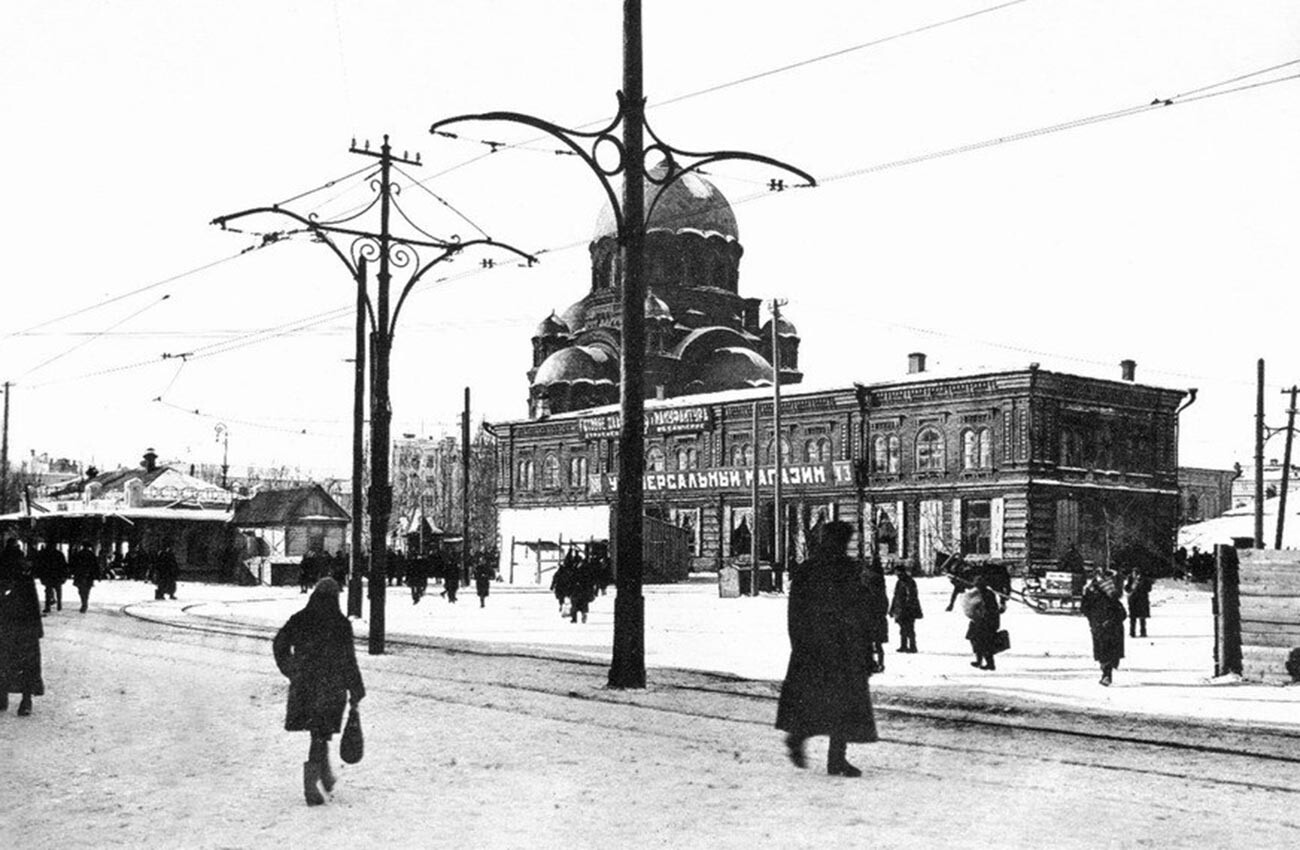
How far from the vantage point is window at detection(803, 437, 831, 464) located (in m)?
52.4

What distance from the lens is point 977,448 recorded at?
47781mm

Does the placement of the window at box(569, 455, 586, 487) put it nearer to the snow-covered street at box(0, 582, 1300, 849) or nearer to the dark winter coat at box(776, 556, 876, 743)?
the snow-covered street at box(0, 582, 1300, 849)

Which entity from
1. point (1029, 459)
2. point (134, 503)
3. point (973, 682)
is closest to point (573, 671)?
point (973, 682)

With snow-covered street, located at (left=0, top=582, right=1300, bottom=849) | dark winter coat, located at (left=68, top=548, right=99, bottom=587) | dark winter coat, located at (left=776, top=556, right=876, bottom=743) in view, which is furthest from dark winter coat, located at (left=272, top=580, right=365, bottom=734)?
dark winter coat, located at (left=68, top=548, right=99, bottom=587)

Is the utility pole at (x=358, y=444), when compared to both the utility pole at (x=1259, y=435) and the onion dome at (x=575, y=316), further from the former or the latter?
the onion dome at (x=575, y=316)

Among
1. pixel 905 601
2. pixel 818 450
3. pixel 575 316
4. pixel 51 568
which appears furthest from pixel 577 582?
pixel 575 316

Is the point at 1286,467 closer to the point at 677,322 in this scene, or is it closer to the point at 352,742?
the point at 677,322

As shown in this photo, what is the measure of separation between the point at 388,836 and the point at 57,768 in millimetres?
3249

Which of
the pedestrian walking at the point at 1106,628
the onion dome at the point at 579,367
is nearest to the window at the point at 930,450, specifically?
the onion dome at the point at 579,367

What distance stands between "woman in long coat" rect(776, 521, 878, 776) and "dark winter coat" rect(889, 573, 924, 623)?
10.4 m

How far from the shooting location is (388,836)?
23.0ft

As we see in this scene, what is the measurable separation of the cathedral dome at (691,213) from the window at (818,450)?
17.0m

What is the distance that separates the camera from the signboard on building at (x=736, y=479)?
2014 inches

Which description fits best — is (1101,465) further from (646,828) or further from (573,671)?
(646,828)
